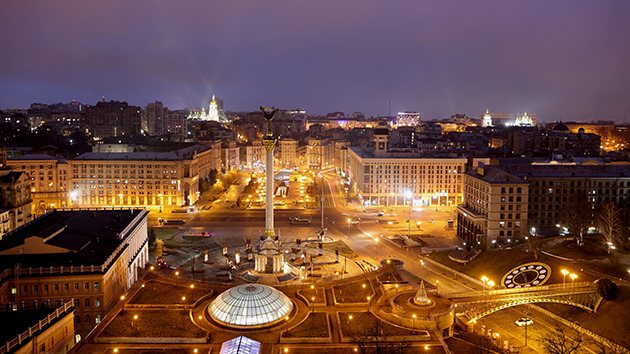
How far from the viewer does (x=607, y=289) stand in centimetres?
5041

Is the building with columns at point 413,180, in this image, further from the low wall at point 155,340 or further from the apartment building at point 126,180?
the low wall at point 155,340

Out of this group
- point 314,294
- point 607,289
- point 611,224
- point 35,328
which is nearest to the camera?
point 35,328

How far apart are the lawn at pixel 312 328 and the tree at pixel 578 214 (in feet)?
157

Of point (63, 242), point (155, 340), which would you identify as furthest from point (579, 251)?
point (63, 242)

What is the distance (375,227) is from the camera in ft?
312

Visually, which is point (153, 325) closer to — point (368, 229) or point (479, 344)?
point (479, 344)

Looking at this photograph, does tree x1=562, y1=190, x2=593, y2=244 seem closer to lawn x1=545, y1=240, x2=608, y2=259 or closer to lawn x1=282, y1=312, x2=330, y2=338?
lawn x1=545, y1=240, x2=608, y2=259

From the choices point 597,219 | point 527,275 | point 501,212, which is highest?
point 501,212

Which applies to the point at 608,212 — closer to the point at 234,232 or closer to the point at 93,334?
the point at 234,232

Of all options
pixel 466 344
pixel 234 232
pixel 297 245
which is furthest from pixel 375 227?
pixel 466 344

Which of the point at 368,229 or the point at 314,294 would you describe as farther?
the point at 368,229

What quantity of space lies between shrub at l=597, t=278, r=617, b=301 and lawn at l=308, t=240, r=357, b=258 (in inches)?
1351

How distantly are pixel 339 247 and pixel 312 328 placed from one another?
37150 mm

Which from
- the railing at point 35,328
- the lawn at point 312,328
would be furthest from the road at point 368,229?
the railing at point 35,328
